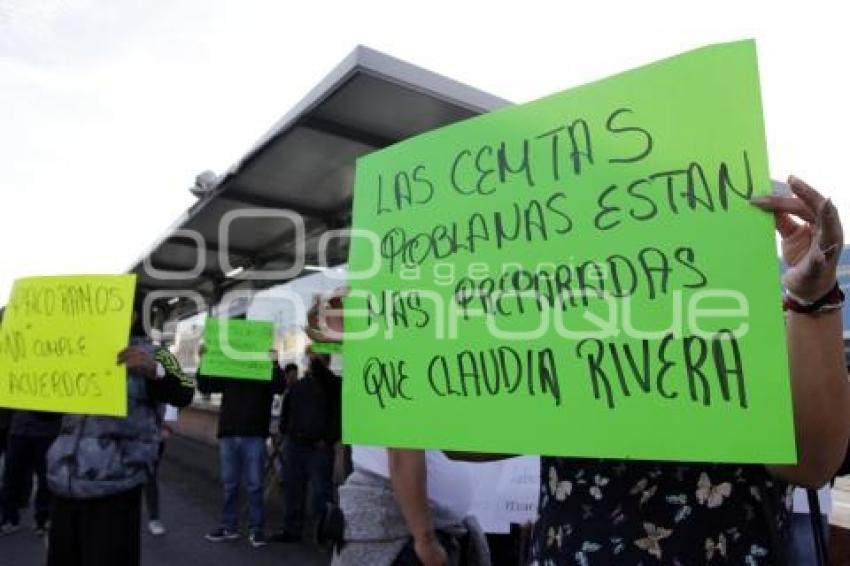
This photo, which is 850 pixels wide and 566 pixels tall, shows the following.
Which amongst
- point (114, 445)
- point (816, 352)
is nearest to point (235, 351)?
point (114, 445)

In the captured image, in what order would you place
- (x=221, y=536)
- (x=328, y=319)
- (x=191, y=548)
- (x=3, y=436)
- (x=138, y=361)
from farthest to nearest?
(x=3, y=436) < (x=221, y=536) < (x=191, y=548) < (x=138, y=361) < (x=328, y=319)

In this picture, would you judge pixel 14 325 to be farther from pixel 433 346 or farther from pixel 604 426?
pixel 604 426

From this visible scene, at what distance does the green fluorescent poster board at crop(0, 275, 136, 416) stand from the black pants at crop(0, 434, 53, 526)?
11.0ft

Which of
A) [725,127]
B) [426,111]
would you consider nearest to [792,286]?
[725,127]

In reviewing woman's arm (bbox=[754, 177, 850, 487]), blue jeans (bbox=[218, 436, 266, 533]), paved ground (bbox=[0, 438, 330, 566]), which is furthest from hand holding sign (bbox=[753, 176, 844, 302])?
blue jeans (bbox=[218, 436, 266, 533])

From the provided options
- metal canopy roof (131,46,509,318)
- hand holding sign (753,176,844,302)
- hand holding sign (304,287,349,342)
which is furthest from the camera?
metal canopy roof (131,46,509,318)

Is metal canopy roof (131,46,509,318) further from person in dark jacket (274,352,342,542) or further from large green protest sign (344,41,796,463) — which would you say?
large green protest sign (344,41,796,463)

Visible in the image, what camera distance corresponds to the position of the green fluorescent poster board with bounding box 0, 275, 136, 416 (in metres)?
2.77

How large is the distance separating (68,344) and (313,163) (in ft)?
7.98

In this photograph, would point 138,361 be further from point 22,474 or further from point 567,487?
point 22,474

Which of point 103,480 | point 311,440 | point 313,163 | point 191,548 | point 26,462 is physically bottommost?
point 191,548

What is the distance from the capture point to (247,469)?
604cm

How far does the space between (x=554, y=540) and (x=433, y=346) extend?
439 mm

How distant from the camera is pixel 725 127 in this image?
115 centimetres
